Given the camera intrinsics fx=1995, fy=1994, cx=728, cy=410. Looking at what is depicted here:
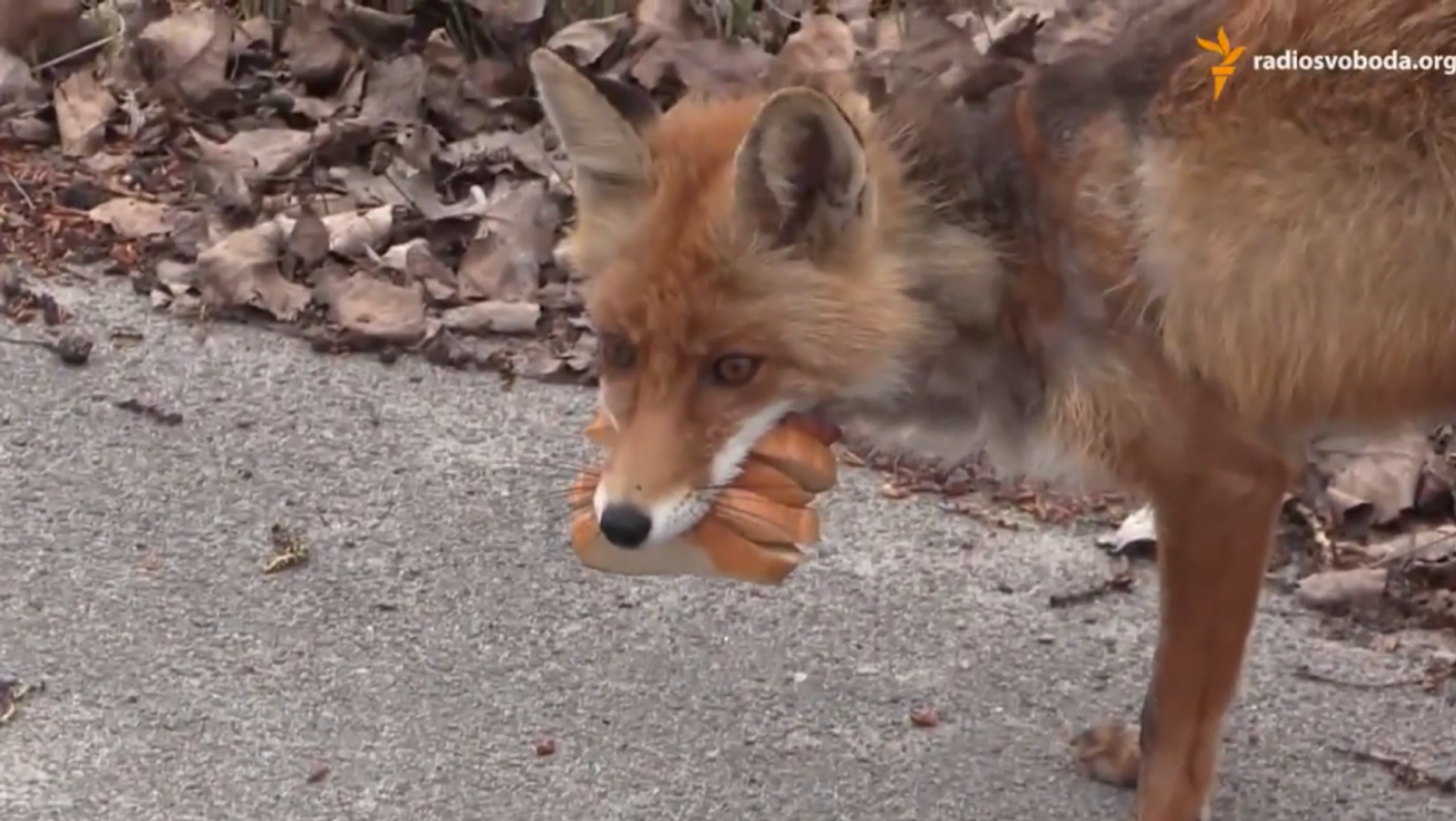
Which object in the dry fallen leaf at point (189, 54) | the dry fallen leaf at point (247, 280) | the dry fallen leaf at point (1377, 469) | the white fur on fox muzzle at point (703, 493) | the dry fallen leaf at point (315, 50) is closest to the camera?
the white fur on fox muzzle at point (703, 493)

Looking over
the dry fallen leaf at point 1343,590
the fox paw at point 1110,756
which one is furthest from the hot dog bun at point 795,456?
the dry fallen leaf at point 1343,590

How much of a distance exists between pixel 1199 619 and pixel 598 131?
144 centimetres

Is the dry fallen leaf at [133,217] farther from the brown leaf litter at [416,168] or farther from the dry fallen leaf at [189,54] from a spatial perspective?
the dry fallen leaf at [189,54]

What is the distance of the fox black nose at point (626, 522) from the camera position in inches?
136

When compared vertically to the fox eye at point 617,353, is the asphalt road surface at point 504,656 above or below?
below

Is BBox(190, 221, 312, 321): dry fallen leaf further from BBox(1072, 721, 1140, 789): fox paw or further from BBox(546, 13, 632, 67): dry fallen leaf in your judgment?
BBox(1072, 721, 1140, 789): fox paw

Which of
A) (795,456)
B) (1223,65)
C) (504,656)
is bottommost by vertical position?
(504,656)

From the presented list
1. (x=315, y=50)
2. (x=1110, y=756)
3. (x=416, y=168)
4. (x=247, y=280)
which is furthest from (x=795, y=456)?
(x=315, y=50)

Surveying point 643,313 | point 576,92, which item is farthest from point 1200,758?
point 576,92

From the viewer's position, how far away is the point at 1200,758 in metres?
3.87

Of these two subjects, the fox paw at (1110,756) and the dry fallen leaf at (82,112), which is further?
the dry fallen leaf at (82,112)

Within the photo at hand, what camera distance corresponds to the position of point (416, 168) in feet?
21.2
